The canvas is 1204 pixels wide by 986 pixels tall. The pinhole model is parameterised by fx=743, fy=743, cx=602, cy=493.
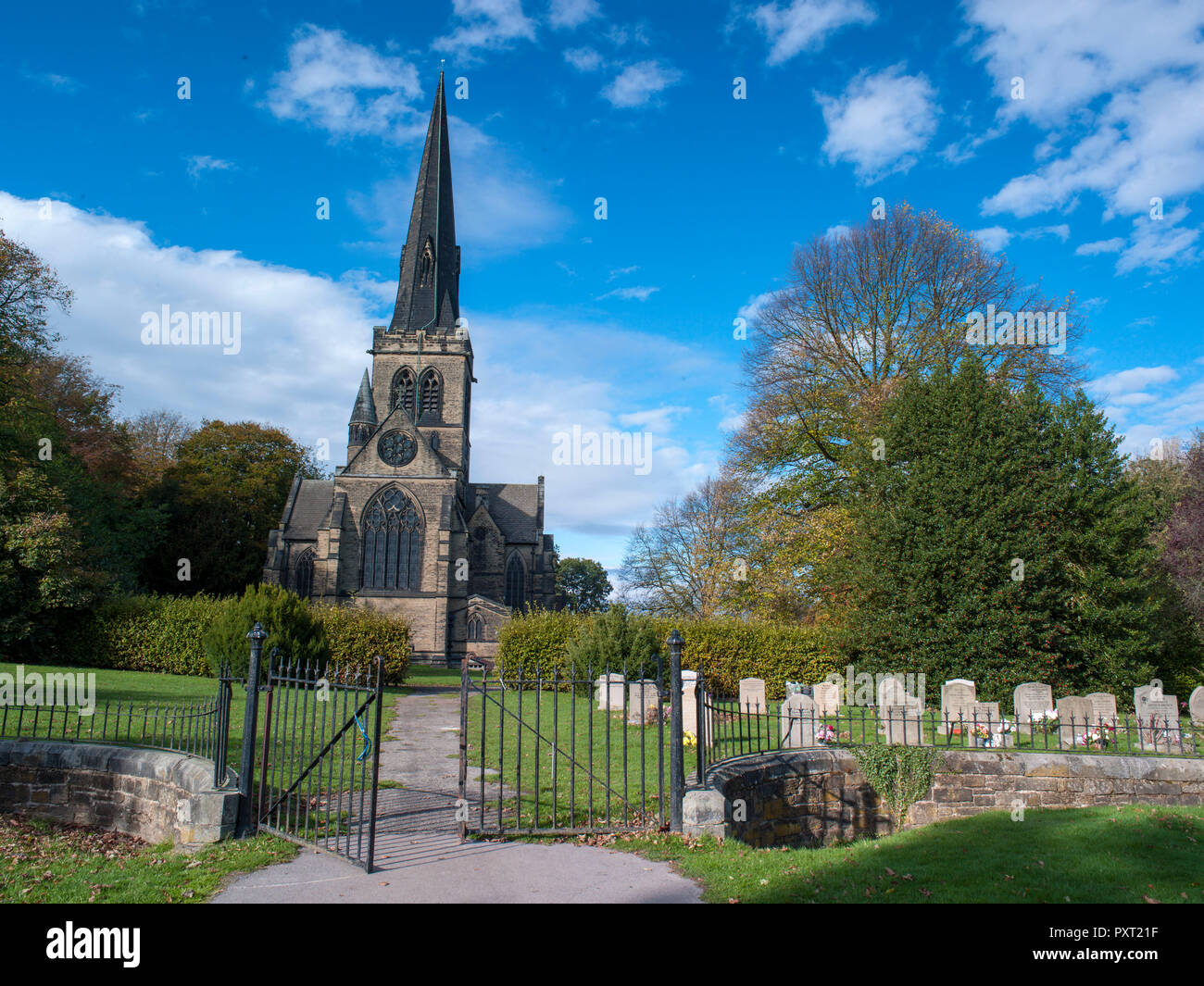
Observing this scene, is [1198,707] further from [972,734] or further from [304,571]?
[304,571]

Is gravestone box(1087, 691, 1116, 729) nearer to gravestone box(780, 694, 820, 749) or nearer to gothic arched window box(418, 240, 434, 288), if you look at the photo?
gravestone box(780, 694, 820, 749)

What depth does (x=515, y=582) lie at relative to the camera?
153 feet

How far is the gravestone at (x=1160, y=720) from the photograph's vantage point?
11.5m

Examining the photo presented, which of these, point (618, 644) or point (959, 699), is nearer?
point (959, 699)

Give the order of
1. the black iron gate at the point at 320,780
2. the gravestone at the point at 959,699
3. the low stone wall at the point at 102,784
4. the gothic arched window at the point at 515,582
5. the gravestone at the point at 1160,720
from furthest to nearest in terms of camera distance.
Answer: the gothic arched window at the point at 515,582, the gravestone at the point at 959,699, the gravestone at the point at 1160,720, the low stone wall at the point at 102,784, the black iron gate at the point at 320,780

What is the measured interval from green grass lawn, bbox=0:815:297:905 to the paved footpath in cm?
27

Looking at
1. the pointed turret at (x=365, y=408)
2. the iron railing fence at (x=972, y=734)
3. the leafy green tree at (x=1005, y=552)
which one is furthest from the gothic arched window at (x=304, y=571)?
the iron railing fence at (x=972, y=734)

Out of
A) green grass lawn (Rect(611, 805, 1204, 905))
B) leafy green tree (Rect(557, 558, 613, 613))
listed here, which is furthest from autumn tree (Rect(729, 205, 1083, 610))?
leafy green tree (Rect(557, 558, 613, 613))

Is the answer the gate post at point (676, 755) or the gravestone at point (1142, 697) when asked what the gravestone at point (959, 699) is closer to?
the gravestone at point (1142, 697)

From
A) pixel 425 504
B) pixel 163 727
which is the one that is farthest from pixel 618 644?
pixel 425 504

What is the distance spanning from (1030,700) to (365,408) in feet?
129

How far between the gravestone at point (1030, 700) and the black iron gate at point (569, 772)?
622 cm
